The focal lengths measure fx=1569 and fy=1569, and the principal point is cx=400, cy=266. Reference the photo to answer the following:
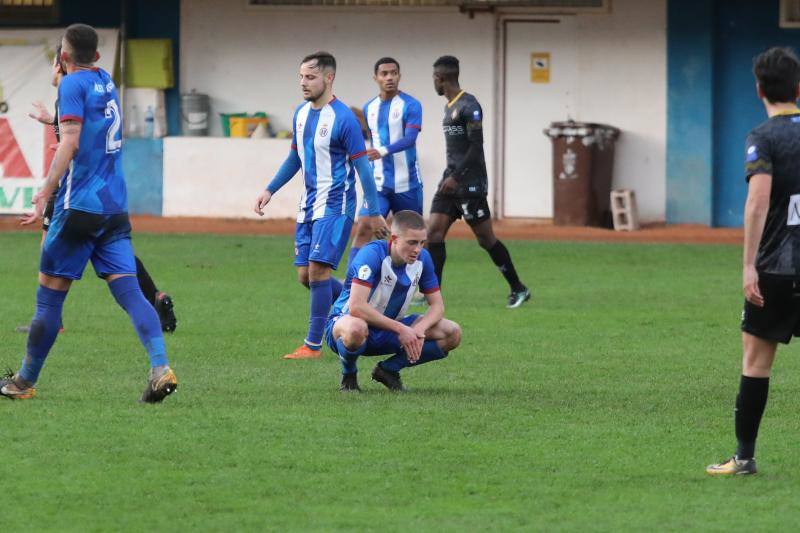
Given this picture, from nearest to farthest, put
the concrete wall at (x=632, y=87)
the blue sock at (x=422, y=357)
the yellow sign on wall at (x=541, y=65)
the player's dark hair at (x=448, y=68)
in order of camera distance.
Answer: the blue sock at (x=422, y=357), the player's dark hair at (x=448, y=68), the concrete wall at (x=632, y=87), the yellow sign on wall at (x=541, y=65)

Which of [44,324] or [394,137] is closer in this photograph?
[44,324]

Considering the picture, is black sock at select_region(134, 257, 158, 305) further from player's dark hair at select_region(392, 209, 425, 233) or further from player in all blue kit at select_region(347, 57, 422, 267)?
player's dark hair at select_region(392, 209, 425, 233)

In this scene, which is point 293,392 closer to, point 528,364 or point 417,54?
point 528,364

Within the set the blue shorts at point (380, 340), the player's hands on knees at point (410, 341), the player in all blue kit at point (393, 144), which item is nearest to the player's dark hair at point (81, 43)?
the blue shorts at point (380, 340)

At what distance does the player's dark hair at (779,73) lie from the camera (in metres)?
6.48

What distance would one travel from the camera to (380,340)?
8.75 metres

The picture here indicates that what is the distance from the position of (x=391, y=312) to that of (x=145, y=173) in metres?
15.0

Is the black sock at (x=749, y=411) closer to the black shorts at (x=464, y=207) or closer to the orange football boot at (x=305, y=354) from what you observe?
the orange football boot at (x=305, y=354)

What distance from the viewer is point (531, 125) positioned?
74.3 feet

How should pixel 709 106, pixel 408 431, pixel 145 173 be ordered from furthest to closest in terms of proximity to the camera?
pixel 145 173 < pixel 709 106 < pixel 408 431

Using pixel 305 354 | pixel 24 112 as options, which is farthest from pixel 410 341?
pixel 24 112

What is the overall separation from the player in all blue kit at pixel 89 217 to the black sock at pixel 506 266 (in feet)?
18.5

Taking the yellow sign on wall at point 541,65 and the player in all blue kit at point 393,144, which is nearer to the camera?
the player in all blue kit at point 393,144

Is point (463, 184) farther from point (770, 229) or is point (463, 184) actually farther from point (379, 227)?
point (770, 229)
